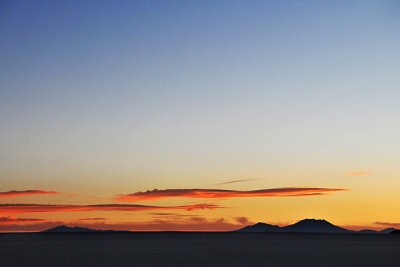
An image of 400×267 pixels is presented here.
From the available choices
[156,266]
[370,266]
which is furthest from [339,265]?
[156,266]

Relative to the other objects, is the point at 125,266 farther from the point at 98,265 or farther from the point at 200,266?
the point at 200,266

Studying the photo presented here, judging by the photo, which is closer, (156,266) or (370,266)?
(156,266)

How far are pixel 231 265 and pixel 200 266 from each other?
15.6 feet

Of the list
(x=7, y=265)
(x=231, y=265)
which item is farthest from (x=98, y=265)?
(x=231, y=265)

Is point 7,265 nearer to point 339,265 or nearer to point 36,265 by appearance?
point 36,265

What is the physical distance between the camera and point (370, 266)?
A: 7650cm

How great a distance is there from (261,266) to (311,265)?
350 inches

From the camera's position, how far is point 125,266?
7162 centimetres

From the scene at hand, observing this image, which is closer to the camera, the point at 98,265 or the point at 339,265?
the point at 98,265

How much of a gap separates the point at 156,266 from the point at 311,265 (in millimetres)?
24729

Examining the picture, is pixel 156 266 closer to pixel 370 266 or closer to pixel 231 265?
pixel 231 265

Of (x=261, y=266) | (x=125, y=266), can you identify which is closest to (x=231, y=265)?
(x=261, y=266)

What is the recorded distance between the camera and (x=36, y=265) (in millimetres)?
71812

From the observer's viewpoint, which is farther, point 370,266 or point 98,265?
point 370,266
